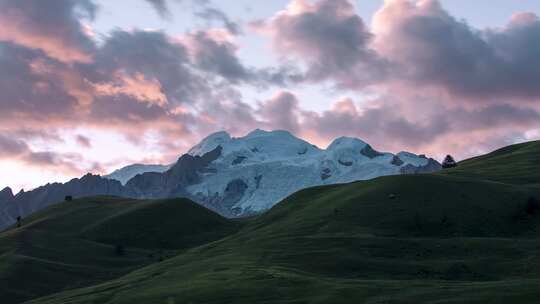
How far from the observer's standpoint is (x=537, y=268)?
82188 mm

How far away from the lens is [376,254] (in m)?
97.1

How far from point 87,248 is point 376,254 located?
9021 cm

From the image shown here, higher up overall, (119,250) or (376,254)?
(119,250)

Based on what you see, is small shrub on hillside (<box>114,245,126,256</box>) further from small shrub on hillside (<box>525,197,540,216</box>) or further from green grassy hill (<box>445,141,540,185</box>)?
small shrub on hillside (<box>525,197,540,216</box>)

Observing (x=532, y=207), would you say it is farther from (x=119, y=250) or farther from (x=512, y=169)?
(x=119, y=250)

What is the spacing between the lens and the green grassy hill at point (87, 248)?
431 feet

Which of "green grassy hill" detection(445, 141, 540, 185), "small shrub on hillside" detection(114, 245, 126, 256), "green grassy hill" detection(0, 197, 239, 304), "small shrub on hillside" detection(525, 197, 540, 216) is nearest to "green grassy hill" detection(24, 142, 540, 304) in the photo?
"small shrub on hillside" detection(525, 197, 540, 216)

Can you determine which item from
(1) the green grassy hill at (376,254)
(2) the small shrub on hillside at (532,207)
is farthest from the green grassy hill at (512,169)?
(2) the small shrub on hillside at (532,207)

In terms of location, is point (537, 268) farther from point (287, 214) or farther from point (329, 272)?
point (287, 214)

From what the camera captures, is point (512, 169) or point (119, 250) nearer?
point (119, 250)

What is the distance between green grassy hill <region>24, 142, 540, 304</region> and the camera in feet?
230

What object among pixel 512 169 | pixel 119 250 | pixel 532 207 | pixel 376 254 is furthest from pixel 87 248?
pixel 532 207

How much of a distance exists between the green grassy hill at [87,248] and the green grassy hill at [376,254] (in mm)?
25046

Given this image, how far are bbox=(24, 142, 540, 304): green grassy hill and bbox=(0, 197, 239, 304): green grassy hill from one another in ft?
82.2
